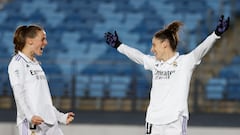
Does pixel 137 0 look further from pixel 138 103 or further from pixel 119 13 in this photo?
pixel 138 103

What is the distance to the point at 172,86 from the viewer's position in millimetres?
5586

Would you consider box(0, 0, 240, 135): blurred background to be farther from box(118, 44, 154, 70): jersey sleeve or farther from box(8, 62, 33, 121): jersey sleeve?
box(8, 62, 33, 121): jersey sleeve

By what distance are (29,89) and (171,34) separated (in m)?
1.20

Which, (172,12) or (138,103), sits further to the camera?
(172,12)

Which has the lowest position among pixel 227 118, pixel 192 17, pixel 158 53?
pixel 227 118

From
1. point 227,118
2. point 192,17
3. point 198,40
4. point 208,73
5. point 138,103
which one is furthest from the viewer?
point 192,17

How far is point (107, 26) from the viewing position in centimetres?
1433

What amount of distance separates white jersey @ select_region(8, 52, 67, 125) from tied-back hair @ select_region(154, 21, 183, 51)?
0.98 meters

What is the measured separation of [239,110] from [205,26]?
3.57 m

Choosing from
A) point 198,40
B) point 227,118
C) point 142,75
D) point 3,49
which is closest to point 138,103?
point 142,75

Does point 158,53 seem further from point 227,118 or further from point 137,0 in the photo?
point 137,0

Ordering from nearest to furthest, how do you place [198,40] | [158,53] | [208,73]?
1. [158,53]
2. [208,73]
3. [198,40]

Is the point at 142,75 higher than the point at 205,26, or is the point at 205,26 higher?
the point at 205,26

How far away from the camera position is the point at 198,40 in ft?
43.4
